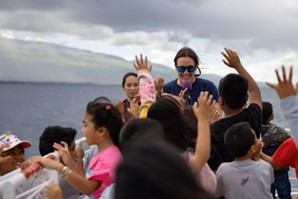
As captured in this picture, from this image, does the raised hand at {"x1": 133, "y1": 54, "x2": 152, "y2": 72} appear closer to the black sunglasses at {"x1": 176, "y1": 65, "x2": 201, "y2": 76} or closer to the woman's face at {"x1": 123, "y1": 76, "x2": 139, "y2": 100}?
the black sunglasses at {"x1": 176, "y1": 65, "x2": 201, "y2": 76}

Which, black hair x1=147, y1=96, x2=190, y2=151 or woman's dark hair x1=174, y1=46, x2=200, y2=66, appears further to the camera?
woman's dark hair x1=174, y1=46, x2=200, y2=66

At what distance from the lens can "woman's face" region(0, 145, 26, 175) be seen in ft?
10.8

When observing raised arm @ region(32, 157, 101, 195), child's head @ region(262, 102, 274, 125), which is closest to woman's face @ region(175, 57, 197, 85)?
child's head @ region(262, 102, 274, 125)

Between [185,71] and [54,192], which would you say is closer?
[54,192]

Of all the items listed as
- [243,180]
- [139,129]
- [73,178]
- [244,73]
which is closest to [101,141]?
[73,178]

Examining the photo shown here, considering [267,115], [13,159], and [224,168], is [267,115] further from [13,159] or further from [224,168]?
[13,159]

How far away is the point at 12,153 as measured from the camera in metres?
3.43

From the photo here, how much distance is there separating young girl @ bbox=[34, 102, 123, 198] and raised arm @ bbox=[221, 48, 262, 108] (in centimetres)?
103

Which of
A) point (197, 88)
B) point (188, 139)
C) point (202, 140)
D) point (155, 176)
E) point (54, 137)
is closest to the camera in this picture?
point (155, 176)

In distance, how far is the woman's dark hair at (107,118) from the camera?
261 cm

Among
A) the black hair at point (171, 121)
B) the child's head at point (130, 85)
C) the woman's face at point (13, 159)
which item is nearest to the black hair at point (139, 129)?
the black hair at point (171, 121)

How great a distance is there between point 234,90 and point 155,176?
6.58ft

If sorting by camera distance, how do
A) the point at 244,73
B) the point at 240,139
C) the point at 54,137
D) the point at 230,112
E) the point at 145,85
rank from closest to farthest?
the point at 240,139
the point at 145,85
the point at 230,112
the point at 244,73
the point at 54,137

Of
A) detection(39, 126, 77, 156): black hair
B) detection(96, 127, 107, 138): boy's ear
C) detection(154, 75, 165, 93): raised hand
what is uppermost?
detection(154, 75, 165, 93): raised hand
